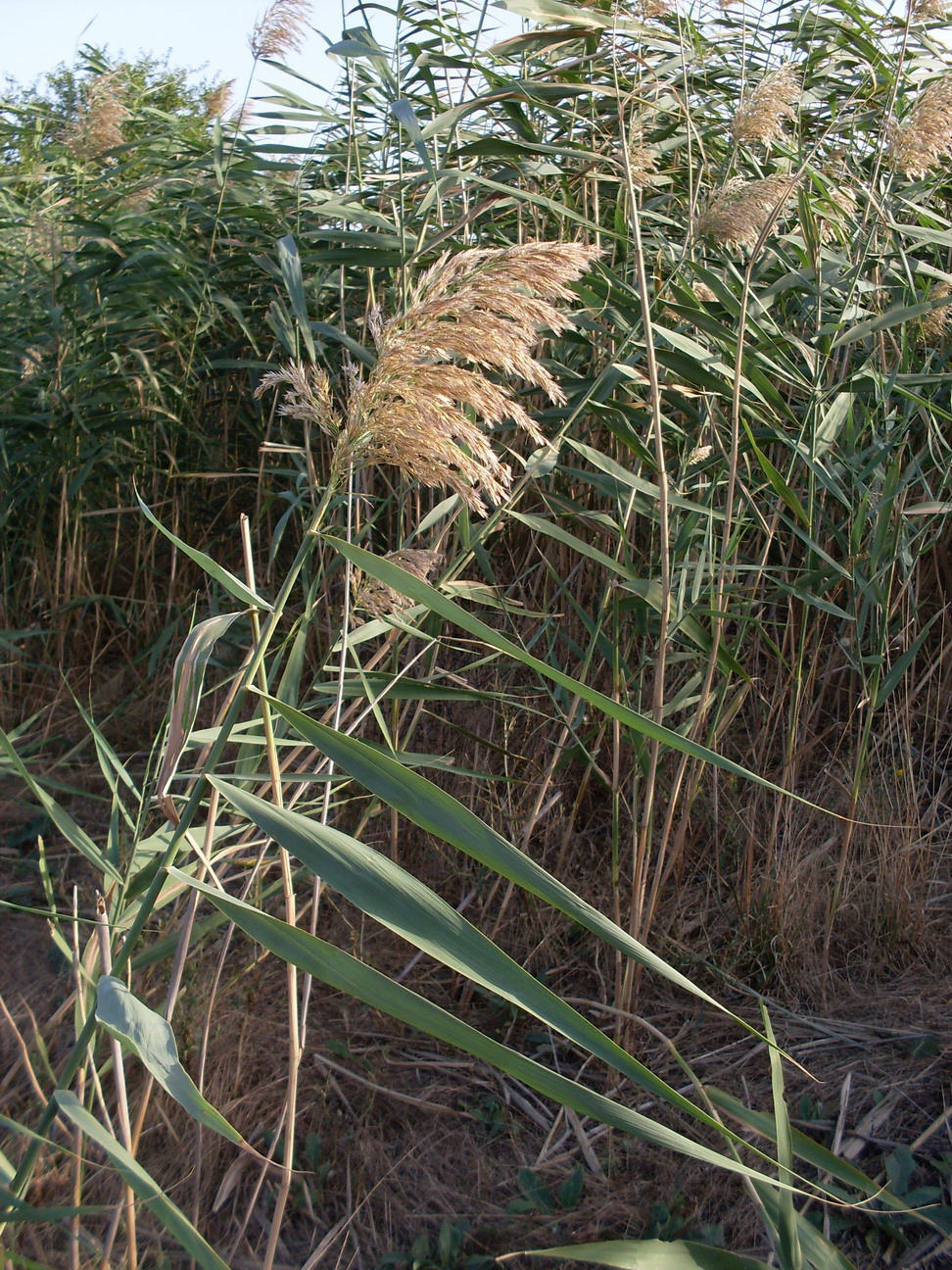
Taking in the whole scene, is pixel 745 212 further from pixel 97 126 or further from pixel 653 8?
pixel 97 126

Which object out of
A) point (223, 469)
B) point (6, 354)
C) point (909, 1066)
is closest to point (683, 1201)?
point (909, 1066)

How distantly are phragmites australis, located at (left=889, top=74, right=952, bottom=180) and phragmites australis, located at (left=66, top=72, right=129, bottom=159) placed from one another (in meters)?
2.32

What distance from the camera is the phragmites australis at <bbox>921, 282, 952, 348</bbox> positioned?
221 cm

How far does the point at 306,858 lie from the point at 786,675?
2.07 m

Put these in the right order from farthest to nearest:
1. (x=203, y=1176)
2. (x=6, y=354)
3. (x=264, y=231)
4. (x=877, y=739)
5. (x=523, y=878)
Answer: (x=6, y=354)
(x=264, y=231)
(x=877, y=739)
(x=203, y=1176)
(x=523, y=878)

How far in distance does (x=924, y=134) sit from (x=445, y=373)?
5.18 feet

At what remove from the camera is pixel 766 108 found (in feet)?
6.30

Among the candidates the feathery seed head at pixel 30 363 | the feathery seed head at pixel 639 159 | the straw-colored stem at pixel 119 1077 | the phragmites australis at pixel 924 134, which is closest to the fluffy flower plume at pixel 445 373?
the straw-colored stem at pixel 119 1077

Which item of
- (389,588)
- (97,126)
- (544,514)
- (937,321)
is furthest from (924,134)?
(97,126)

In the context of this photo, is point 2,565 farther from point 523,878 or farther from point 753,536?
point 523,878

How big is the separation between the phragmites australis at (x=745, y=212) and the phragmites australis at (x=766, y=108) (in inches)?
7.9

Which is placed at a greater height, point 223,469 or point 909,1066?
point 223,469

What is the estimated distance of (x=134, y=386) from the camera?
9.62 ft

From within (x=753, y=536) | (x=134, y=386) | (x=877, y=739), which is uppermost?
(x=134, y=386)
